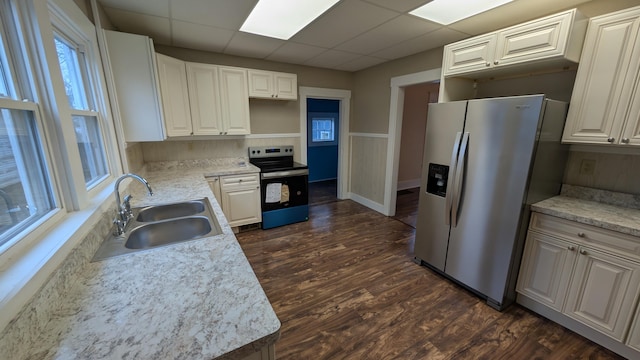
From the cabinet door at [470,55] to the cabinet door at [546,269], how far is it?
143 cm

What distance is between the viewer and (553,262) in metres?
1.79

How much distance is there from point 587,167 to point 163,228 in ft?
10.5

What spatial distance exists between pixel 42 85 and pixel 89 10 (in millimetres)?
1262

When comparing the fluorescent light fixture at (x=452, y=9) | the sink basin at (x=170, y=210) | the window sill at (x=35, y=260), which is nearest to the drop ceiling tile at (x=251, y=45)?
the fluorescent light fixture at (x=452, y=9)

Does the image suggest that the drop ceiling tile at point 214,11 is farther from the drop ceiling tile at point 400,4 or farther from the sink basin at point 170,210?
the sink basin at point 170,210

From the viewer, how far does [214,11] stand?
6.74 feet

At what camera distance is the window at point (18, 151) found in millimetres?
897

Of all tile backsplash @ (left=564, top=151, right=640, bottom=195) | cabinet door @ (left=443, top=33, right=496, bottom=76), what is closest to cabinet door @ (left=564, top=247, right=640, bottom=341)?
tile backsplash @ (left=564, top=151, right=640, bottom=195)

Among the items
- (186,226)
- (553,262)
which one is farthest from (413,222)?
(186,226)

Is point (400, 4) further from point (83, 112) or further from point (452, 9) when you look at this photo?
point (83, 112)

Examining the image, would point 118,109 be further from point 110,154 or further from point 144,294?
point 144,294

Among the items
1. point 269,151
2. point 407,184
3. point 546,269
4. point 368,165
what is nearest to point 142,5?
point 269,151

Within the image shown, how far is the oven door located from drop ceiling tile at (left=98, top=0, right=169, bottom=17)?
187cm

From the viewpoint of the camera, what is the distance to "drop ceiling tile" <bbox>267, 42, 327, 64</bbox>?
295 centimetres
